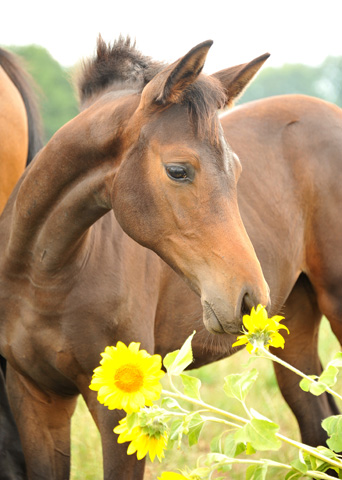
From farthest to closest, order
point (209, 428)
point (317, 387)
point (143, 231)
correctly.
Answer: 1. point (209, 428)
2. point (143, 231)
3. point (317, 387)

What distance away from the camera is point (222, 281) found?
224 cm

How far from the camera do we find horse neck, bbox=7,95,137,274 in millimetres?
2604

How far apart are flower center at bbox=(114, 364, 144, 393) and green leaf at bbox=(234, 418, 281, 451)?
29cm

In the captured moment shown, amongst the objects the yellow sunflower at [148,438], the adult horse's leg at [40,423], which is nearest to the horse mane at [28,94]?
the adult horse's leg at [40,423]

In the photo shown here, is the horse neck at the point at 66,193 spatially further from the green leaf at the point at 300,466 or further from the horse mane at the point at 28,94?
the green leaf at the point at 300,466

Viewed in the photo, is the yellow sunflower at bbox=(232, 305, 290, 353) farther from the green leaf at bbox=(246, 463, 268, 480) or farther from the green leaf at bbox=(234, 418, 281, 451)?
the green leaf at bbox=(246, 463, 268, 480)

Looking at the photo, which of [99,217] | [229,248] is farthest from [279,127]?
[229,248]

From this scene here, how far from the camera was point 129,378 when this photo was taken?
1.71 m

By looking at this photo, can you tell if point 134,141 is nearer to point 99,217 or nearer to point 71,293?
point 99,217

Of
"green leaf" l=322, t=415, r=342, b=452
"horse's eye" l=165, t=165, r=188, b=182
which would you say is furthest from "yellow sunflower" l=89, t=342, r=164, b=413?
"horse's eye" l=165, t=165, r=188, b=182

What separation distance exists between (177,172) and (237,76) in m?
→ 0.58

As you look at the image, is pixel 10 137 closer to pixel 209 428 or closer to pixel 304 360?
pixel 304 360

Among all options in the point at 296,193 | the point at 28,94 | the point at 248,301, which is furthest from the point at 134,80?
the point at 28,94

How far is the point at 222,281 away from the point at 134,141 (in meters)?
0.65
